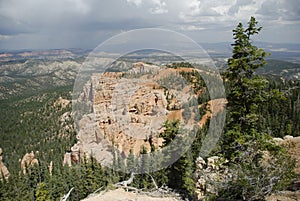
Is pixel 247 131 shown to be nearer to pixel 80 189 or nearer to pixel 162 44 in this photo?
pixel 162 44

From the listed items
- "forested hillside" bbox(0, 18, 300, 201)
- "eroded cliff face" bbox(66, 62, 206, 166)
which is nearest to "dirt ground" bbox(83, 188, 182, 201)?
"forested hillside" bbox(0, 18, 300, 201)

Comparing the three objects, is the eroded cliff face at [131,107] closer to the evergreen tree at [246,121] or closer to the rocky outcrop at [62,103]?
the evergreen tree at [246,121]

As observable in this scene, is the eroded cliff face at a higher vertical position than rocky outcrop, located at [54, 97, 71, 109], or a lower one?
higher

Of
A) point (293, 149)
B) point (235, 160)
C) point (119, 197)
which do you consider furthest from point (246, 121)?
point (119, 197)

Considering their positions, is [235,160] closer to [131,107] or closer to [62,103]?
[131,107]

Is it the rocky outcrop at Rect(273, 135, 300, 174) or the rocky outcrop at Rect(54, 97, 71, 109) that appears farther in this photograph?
the rocky outcrop at Rect(54, 97, 71, 109)

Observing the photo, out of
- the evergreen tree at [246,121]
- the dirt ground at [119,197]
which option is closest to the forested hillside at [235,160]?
the evergreen tree at [246,121]

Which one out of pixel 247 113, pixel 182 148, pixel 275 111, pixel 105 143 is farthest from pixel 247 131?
pixel 275 111

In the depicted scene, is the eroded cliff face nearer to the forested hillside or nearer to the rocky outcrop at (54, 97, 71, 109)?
the forested hillside

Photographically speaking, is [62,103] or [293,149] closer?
[293,149]
